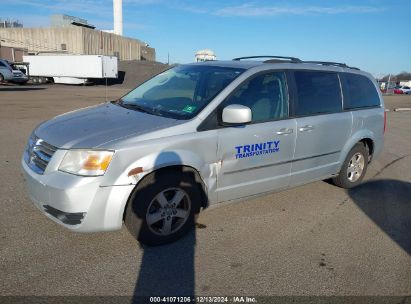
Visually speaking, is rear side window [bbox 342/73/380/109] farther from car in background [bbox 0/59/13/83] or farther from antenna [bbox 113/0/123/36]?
antenna [bbox 113/0/123/36]

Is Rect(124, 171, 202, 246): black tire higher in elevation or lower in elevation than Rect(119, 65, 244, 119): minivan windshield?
lower

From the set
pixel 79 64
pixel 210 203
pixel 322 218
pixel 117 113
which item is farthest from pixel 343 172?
pixel 79 64

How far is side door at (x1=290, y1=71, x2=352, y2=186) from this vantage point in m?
4.33

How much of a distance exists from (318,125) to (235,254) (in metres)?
2.01

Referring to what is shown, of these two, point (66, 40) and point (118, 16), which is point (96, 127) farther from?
point (118, 16)

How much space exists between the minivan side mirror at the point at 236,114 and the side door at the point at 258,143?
0.43ft

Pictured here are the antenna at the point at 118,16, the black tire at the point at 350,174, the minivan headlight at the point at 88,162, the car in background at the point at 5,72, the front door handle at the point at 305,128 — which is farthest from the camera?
the antenna at the point at 118,16

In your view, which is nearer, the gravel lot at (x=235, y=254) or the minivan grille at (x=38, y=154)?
the gravel lot at (x=235, y=254)

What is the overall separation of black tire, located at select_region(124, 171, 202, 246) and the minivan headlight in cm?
37

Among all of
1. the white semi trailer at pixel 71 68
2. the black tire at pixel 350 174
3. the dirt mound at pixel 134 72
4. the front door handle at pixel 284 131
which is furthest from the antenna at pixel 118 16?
the front door handle at pixel 284 131

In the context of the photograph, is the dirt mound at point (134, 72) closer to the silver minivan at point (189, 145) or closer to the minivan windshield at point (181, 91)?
the minivan windshield at point (181, 91)

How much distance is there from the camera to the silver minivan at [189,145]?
306cm

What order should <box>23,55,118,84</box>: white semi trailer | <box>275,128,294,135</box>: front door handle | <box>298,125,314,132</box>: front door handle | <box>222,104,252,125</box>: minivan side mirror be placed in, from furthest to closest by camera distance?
1. <box>23,55,118,84</box>: white semi trailer
2. <box>298,125,314,132</box>: front door handle
3. <box>275,128,294,135</box>: front door handle
4. <box>222,104,252,125</box>: minivan side mirror

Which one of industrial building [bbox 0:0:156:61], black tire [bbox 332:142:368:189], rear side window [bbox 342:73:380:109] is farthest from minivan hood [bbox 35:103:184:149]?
industrial building [bbox 0:0:156:61]
